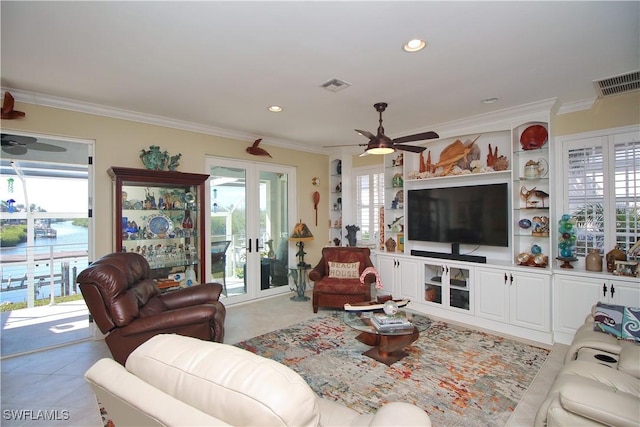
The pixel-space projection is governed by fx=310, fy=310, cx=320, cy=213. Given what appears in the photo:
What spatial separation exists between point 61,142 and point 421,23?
13.2 feet

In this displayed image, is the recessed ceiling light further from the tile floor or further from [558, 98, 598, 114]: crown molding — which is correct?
the tile floor

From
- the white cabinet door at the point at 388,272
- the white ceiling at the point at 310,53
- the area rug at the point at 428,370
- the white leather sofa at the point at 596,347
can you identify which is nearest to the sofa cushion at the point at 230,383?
the area rug at the point at 428,370

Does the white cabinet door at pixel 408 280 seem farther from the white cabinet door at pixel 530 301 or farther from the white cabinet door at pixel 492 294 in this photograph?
the white cabinet door at pixel 530 301

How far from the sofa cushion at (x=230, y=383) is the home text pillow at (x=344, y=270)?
3748 mm

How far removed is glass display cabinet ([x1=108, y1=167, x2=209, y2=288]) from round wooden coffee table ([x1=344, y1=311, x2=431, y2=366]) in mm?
2335

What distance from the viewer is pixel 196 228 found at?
435 centimetres

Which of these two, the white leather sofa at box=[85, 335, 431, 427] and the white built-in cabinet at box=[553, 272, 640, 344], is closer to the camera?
the white leather sofa at box=[85, 335, 431, 427]

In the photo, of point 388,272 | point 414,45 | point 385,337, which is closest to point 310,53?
point 414,45

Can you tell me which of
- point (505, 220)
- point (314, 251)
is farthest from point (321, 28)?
point (314, 251)

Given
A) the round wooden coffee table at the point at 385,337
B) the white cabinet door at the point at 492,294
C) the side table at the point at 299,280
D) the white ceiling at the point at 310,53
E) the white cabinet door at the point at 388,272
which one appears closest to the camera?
the white ceiling at the point at 310,53

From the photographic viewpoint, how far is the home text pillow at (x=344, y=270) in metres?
4.73

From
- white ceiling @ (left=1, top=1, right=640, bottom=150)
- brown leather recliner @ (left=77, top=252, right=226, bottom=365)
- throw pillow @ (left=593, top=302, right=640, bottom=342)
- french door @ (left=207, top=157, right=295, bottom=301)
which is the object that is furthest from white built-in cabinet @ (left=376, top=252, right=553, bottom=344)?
brown leather recliner @ (left=77, top=252, right=226, bottom=365)

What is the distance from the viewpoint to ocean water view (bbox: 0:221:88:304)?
394 centimetres

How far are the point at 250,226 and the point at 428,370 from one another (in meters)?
3.44
